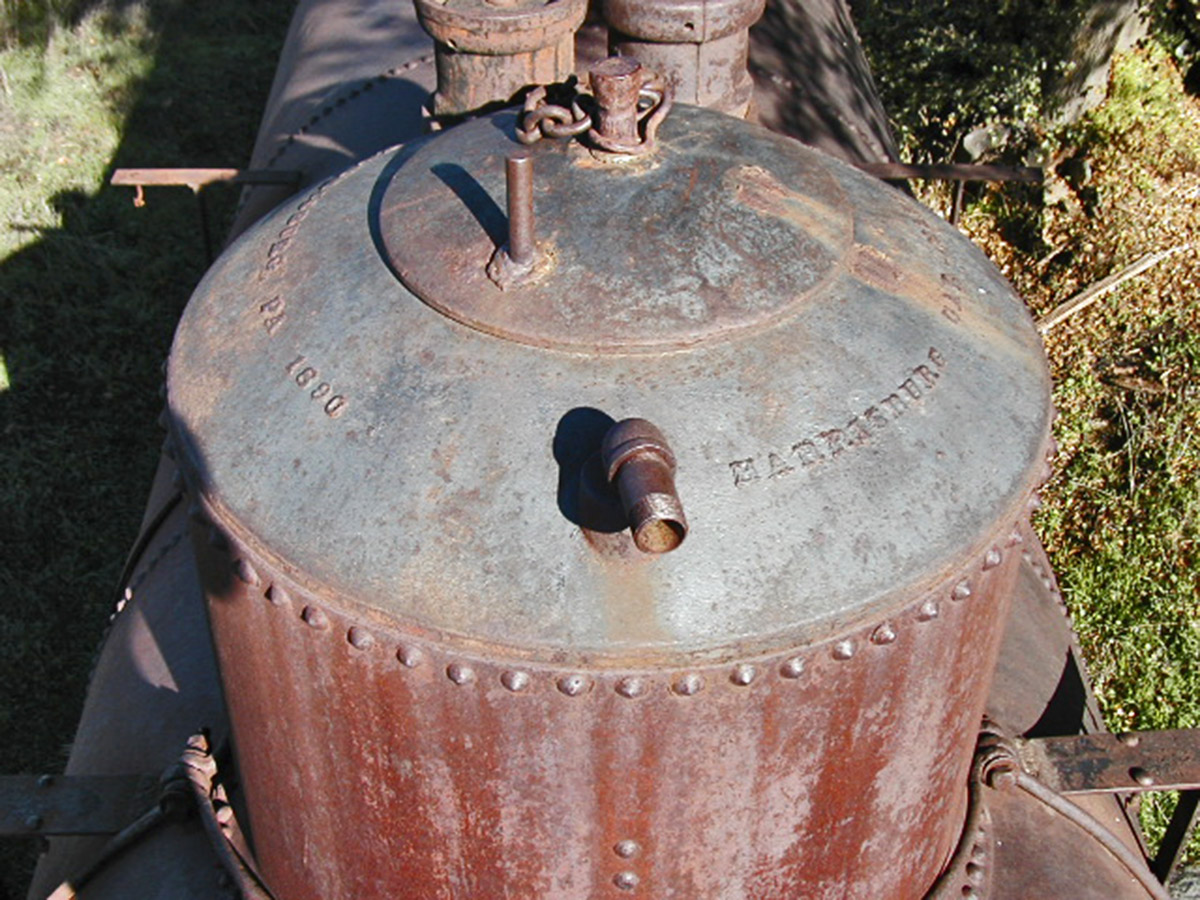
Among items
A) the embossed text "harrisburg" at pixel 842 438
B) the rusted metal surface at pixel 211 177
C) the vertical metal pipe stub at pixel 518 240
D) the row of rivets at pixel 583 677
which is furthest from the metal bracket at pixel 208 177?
the embossed text "harrisburg" at pixel 842 438

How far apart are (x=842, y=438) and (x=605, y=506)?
0.40m

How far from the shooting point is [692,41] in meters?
3.10

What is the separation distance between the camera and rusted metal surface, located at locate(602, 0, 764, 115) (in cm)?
304

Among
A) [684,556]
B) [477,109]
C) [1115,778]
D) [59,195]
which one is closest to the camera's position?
[684,556]

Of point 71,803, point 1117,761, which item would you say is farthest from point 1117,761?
point 71,803

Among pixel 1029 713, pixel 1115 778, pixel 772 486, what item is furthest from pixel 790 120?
pixel 772 486

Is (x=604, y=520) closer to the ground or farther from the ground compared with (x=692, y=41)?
closer to the ground

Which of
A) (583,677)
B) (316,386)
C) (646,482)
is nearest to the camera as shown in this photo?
(646,482)

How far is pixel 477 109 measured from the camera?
3191mm

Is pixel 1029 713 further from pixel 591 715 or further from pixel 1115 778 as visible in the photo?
pixel 591 715

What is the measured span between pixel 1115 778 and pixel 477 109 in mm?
2055

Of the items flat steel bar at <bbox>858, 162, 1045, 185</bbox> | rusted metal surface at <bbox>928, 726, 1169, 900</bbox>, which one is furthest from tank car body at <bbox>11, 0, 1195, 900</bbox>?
flat steel bar at <bbox>858, 162, 1045, 185</bbox>

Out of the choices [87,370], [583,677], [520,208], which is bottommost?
[87,370]

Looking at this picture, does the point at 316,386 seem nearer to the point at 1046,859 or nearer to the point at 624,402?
the point at 624,402
